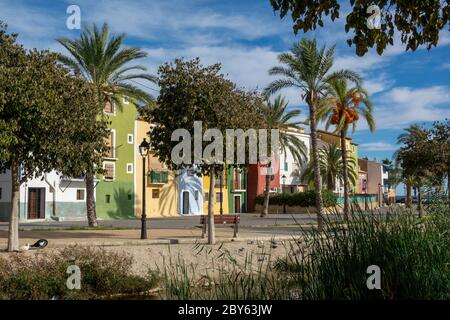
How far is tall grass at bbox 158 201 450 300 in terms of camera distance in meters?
6.41

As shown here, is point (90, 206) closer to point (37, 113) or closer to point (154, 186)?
point (37, 113)

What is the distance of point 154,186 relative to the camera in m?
49.7

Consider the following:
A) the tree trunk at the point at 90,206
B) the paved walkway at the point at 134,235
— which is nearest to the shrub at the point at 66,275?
the paved walkway at the point at 134,235

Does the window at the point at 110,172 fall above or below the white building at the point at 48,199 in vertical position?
above

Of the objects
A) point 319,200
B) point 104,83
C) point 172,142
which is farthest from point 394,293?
point 104,83

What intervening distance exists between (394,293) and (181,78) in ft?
41.4

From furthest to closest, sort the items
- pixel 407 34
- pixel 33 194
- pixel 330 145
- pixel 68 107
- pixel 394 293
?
pixel 330 145
pixel 33 194
pixel 68 107
pixel 407 34
pixel 394 293

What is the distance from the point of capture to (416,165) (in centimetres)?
3500

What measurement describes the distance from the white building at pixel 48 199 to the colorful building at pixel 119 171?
6.45 feet

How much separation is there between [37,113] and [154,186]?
35.7m

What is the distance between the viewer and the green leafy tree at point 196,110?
17.8 metres

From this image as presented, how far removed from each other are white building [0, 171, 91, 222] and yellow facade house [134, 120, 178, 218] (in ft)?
19.1

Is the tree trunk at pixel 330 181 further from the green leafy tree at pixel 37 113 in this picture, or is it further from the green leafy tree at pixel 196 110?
the green leafy tree at pixel 37 113

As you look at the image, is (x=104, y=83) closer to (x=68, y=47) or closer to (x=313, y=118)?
(x=68, y=47)
